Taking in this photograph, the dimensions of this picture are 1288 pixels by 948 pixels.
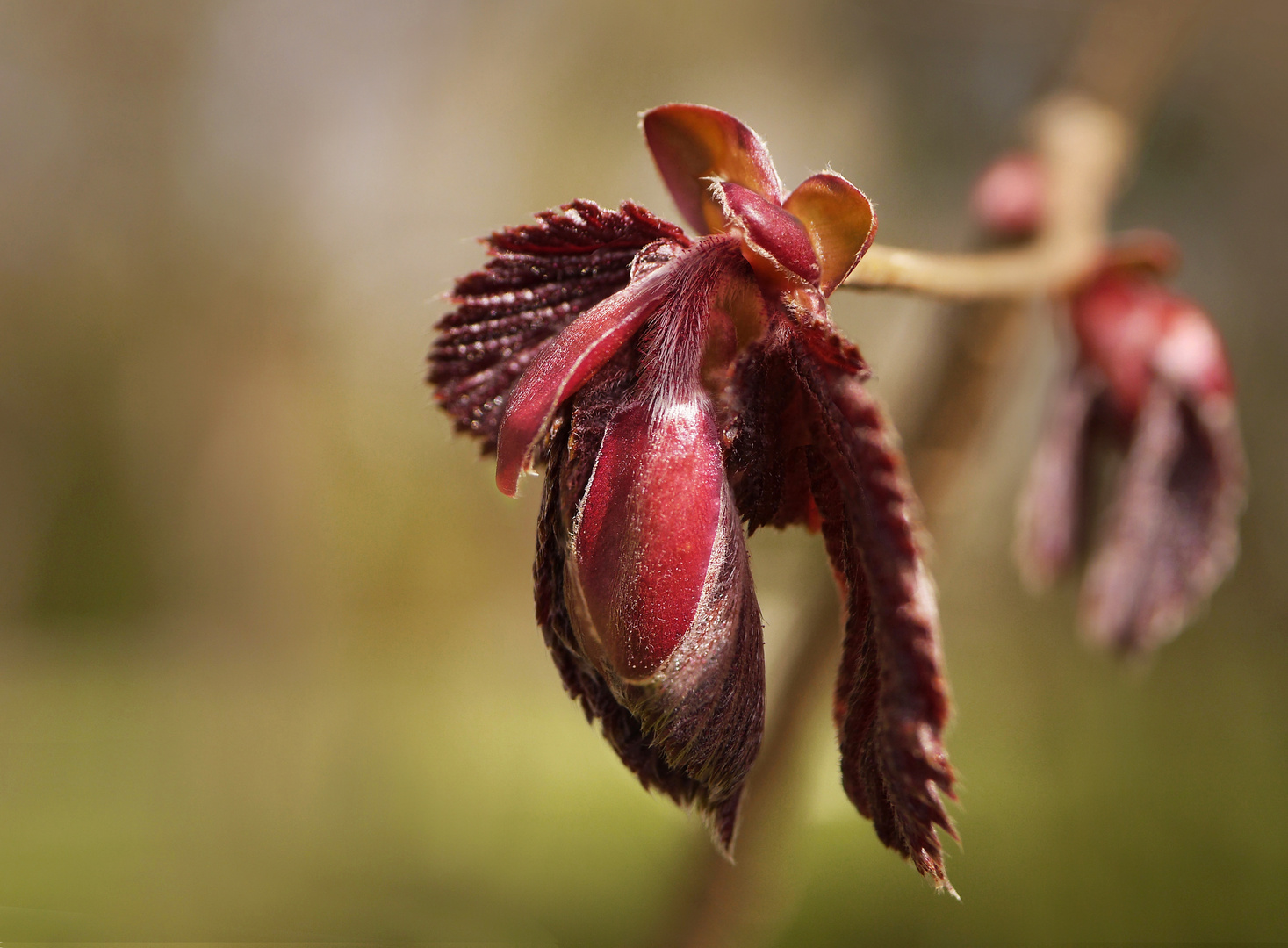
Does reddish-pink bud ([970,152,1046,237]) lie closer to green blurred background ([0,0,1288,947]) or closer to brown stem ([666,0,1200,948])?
brown stem ([666,0,1200,948])

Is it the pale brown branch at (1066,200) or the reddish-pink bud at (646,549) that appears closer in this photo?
the reddish-pink bud at (646,549)

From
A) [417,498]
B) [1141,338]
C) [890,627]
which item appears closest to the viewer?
[890,627]

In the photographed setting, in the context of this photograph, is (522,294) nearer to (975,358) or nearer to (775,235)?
(775,235)

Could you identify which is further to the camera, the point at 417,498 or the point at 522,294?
the point at 417,498

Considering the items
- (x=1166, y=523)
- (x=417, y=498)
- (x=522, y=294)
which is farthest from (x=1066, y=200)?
(x=417, y=498)

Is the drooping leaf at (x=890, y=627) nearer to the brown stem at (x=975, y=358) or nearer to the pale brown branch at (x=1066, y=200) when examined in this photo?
the pale brown branch at (x=1066, y=200)

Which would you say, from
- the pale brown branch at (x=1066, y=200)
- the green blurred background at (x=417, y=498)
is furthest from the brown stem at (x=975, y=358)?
the green blurred background at (x=417, y=498)

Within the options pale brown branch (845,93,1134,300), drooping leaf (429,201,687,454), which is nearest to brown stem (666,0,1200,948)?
pale brown branch (845,93,1134,300)
